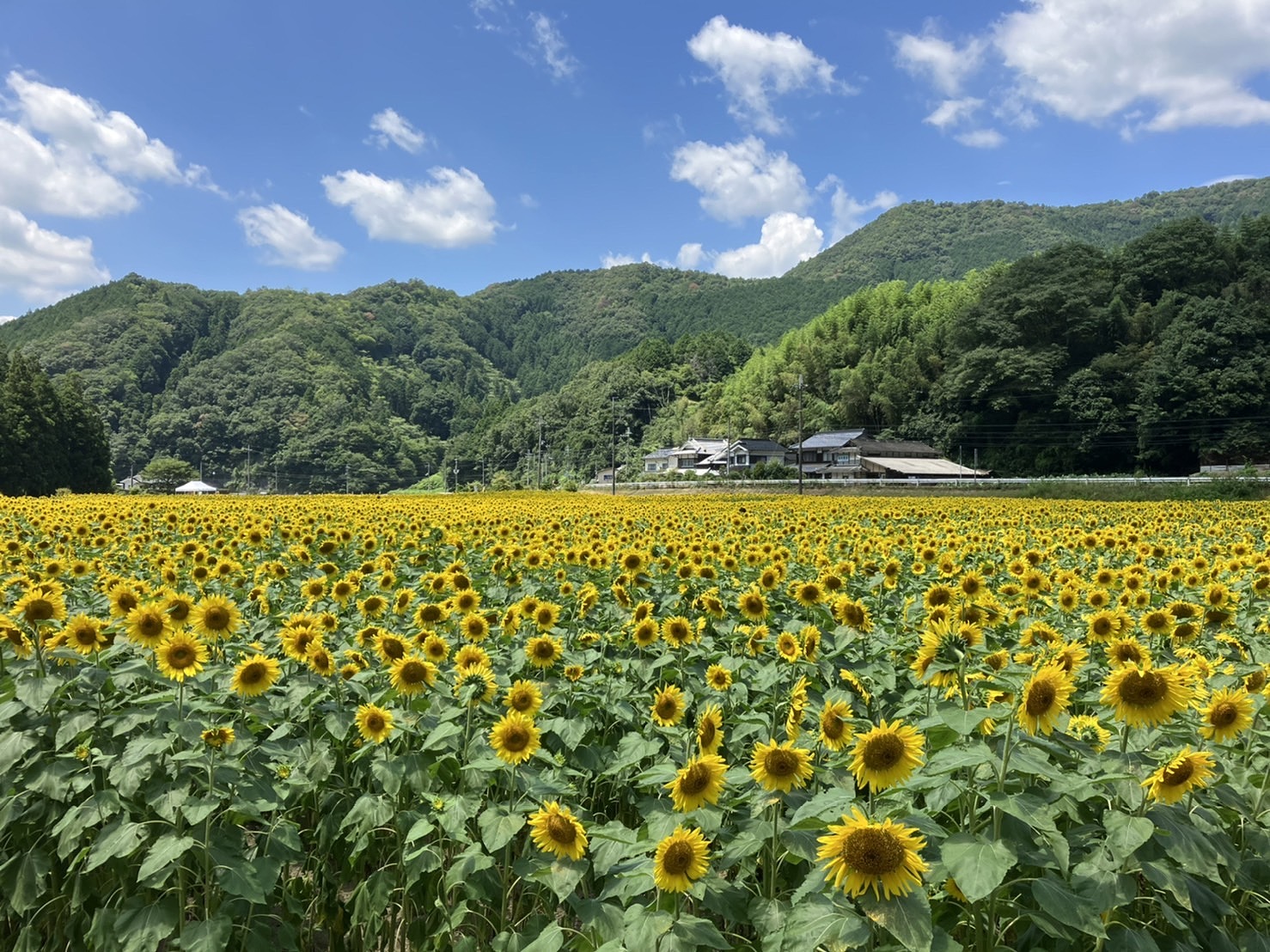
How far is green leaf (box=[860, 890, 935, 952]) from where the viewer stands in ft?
5.43

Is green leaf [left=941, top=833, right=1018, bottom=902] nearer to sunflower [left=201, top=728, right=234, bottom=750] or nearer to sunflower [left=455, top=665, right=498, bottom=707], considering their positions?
sunflower [left=455, top=665, right=498, bottom=707]

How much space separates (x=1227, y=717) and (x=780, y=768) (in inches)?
54.1

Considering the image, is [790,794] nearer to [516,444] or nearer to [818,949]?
[818,949]

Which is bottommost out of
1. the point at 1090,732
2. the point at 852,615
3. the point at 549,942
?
the point at 549,942

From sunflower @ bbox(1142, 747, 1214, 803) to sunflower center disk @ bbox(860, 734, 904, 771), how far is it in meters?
0.67

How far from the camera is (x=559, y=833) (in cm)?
229

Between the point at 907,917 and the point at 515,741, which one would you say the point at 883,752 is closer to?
the point at 907,917

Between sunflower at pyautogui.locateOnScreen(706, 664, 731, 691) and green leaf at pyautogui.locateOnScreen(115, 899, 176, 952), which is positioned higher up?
sunflower at pyautogui.locateOnScreen(706, 664, 731, 691)

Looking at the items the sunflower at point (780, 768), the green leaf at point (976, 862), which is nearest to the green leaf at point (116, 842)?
the sunflower at point (780, 768)

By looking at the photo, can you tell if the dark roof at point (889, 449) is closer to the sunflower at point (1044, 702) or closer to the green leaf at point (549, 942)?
the sunflower at point (1044, 702)

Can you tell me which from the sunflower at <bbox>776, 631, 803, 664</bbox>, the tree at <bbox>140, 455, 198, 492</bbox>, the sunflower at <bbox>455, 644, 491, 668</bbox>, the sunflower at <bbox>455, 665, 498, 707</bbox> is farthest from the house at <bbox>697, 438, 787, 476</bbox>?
the sunflower at <bbox>455, 665, 498, 707</bbox>

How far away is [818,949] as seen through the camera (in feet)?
6.54

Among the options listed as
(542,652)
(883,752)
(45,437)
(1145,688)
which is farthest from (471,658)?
(45,437)

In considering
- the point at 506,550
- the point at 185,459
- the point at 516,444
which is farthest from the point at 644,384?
the point at 506,550
